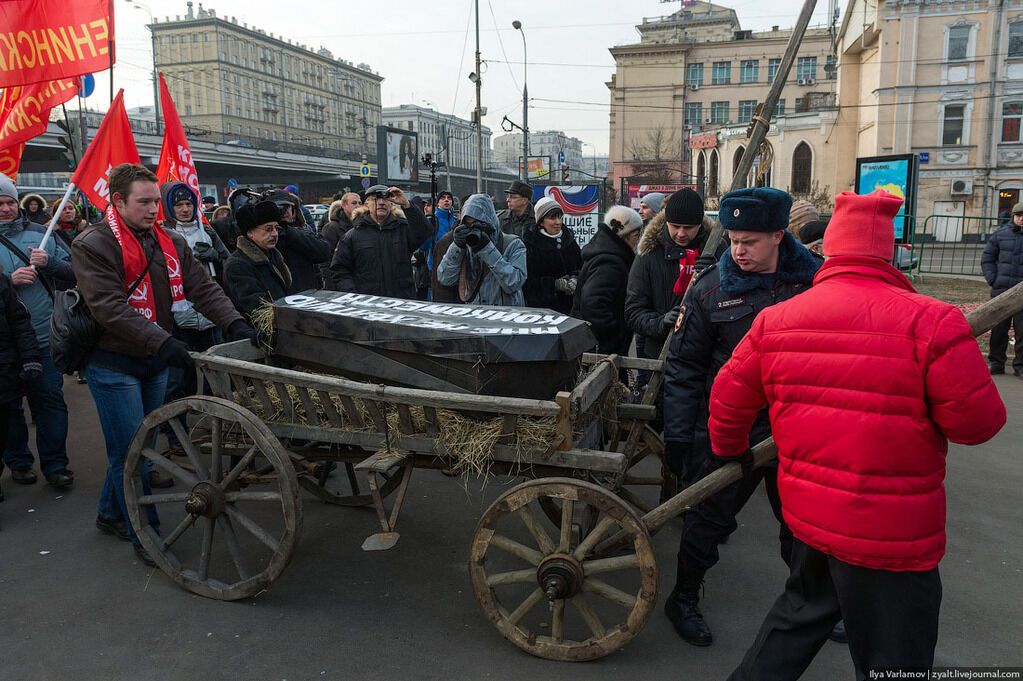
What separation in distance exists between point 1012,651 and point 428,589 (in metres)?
2.79

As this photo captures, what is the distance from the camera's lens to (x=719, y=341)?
3355mm

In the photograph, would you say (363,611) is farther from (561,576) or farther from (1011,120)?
(1011,120)

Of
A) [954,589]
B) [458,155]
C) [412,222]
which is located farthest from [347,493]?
[458,155]

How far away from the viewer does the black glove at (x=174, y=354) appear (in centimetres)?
389

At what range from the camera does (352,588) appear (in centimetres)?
395

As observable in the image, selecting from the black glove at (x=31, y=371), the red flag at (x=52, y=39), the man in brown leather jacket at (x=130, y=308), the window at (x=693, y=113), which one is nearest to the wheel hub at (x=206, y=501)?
the man in brown leather jacket at (x=130, y=308)

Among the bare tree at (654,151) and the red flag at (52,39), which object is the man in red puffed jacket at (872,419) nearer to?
the red flag at (52,39)

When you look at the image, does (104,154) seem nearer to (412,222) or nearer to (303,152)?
(412,222)

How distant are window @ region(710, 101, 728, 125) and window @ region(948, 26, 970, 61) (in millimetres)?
37574

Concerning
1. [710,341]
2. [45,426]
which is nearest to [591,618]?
[710,341]

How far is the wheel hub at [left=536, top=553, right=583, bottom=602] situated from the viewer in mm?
3152

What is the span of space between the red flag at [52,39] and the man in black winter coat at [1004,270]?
31.6 feet

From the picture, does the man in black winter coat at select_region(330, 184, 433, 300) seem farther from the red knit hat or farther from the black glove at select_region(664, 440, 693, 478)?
the red knit hat

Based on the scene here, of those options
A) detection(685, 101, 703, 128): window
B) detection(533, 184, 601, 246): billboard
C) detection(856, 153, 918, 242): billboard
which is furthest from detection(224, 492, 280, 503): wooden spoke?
detection(685, 101, 703, 128): window
